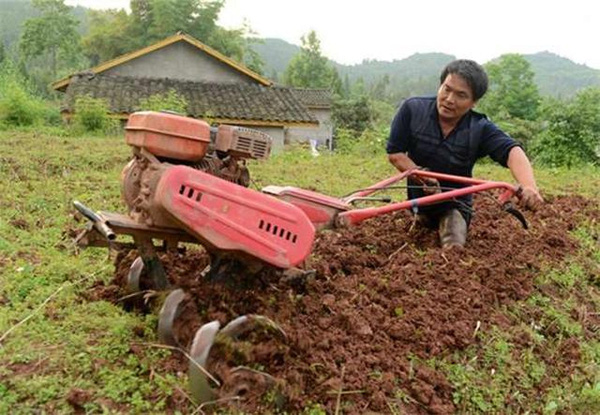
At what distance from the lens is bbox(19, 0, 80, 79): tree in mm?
56312

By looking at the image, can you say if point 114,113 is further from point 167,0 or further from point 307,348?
point 167,0

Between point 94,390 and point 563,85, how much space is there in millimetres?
160927

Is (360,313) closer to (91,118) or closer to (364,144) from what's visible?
(364,144)

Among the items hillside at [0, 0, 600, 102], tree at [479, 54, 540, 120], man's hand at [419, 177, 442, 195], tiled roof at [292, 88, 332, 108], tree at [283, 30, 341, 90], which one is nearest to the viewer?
man's hand at [419, 177, 442, 195]

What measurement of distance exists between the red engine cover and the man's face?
6.27 feet

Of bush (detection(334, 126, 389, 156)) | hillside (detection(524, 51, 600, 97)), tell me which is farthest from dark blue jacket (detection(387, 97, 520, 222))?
hillside (detection(524, 51, 600, 97))

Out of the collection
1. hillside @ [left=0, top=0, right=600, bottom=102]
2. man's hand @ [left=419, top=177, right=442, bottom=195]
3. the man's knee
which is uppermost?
hillside @ [left=0, top=0, right=600, bottom=102]

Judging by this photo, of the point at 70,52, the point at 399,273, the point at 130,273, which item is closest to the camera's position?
the point at 130,273

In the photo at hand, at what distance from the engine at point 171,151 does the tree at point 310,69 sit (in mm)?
67783

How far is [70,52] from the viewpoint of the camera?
5872 centimetres

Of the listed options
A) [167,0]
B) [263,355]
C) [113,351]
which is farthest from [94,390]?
[167,0]

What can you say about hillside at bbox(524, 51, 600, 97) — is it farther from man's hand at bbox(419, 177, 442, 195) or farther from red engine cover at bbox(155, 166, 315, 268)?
red engine cover at bbox(155, 166, 315, 268)

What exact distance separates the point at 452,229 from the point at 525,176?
2.27 ft

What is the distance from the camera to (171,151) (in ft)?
8.91
